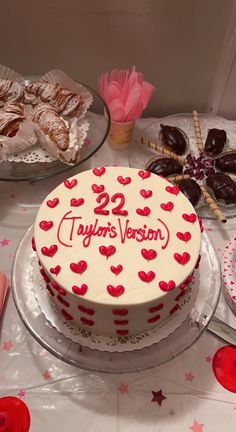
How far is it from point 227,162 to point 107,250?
21.9 inches

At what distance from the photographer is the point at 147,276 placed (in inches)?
27.1

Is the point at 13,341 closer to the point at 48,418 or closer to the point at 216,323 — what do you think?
the point at 48,418

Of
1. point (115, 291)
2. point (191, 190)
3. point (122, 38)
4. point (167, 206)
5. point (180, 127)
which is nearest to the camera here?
point (115, 291)

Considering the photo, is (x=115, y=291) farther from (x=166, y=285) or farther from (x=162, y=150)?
(x=162, y=150)

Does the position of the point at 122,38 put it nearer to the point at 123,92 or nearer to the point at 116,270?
the point at 123,92

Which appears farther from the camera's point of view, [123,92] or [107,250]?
[123,92]

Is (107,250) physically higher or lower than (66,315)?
higher

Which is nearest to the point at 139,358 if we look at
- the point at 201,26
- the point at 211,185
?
the point at 211,185

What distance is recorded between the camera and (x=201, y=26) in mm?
1111

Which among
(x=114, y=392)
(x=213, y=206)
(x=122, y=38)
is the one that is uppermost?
(x=122, y=38)

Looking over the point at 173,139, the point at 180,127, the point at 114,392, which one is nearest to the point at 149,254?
the point at 114,392

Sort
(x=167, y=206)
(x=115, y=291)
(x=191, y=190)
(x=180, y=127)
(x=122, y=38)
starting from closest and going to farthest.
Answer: (x=115, y=291), (x=167, y=206), (x=191, y=190), (x=122, y=38), (x=180, y=127)

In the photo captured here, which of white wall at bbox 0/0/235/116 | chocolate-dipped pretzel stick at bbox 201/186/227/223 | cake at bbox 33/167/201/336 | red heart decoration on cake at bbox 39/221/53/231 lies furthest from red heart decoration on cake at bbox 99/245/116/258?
white wall at bbox 0/0/235/116

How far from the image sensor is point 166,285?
2.23ft
